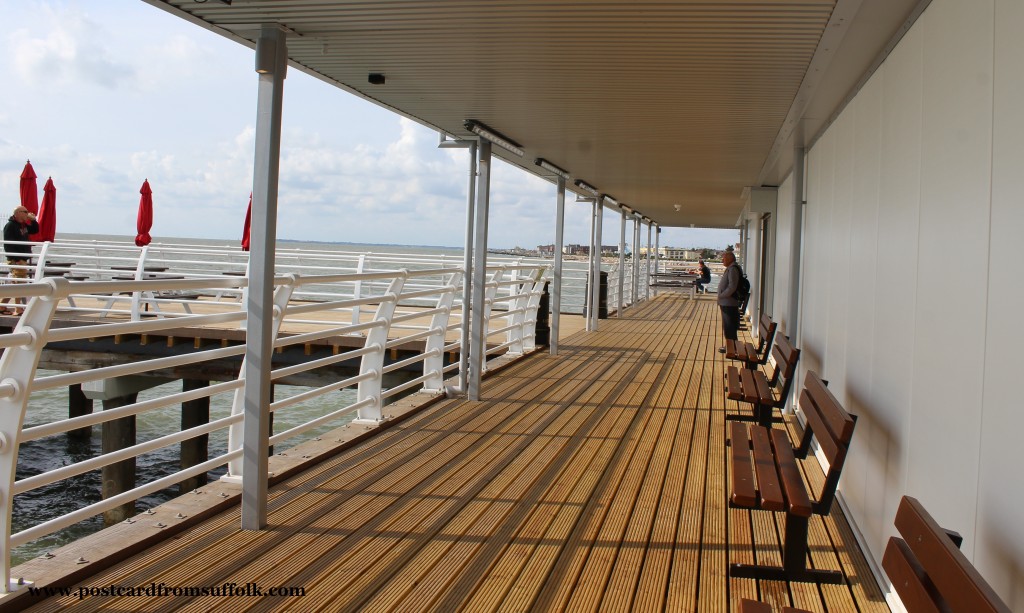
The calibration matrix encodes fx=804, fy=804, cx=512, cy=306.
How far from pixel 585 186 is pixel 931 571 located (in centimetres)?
905

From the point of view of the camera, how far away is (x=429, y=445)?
4848mm

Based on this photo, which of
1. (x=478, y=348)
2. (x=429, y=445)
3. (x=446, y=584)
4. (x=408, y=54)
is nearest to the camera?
(x=446, y=584)

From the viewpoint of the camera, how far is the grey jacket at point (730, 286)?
30.9 feet

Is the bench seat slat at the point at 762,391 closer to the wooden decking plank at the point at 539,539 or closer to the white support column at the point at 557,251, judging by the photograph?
the wooden decking plank at the point at 539,539

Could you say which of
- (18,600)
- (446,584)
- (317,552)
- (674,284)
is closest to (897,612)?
(446,584)

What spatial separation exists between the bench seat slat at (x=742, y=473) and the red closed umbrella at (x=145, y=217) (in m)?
11.5

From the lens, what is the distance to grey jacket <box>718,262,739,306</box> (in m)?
9.41

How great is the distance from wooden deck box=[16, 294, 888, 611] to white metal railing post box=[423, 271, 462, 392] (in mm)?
609

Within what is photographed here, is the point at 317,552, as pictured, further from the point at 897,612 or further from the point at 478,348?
the point at 478,348

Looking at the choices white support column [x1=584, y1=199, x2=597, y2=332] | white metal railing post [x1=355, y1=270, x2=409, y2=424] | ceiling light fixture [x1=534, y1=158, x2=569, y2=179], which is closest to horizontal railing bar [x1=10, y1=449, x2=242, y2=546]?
A: white metal railing post [x1=355, y1=270, x2=409, y2=424]

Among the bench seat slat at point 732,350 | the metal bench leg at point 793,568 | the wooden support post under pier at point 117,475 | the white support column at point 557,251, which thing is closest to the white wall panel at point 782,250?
the bench seat slat at point 732,350

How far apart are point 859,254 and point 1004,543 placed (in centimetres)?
243

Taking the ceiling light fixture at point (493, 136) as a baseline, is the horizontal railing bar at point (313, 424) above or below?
below

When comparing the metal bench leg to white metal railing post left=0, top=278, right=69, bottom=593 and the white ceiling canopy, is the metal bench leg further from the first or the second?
white metal railing post left=0, top=278, right=69, bottom=593
